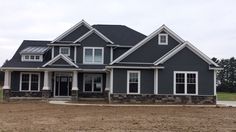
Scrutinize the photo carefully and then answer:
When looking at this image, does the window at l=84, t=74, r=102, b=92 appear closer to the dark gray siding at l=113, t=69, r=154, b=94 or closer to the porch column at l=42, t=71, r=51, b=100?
the porch column at l=42, t=71, r=51, b=100

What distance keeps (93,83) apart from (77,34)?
4.81 meters

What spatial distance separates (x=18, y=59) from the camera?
36.2m

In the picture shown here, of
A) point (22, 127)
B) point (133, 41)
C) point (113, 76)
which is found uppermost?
point (133, 41)

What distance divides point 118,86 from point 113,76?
885mm

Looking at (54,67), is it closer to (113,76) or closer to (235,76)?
(113,76)

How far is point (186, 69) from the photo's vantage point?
1192 inches

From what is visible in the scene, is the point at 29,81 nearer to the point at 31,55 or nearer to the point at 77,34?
the point at 31,55

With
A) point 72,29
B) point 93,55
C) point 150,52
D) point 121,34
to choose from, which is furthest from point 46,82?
point 150,52

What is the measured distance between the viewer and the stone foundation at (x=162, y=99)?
98.3 feet

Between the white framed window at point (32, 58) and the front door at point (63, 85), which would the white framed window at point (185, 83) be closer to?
the front door at point (63, 85)

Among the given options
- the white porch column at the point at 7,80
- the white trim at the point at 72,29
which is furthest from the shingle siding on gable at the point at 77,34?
the white porch column at the point at 7,80

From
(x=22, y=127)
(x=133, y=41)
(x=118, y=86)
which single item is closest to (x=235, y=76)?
(x=133, y=41)

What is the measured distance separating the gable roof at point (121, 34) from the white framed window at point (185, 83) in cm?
745

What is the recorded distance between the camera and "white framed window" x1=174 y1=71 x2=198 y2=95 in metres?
30.1
